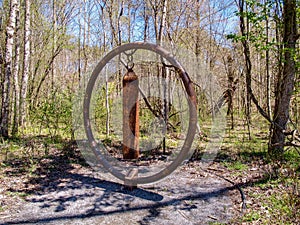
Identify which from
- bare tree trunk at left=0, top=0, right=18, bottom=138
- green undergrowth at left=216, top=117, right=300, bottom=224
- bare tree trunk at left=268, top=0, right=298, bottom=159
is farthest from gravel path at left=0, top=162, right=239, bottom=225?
bare tree trunk at left=0, top=0, right=18, bottom=138

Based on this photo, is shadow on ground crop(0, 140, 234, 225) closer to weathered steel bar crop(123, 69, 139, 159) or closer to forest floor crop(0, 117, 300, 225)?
forest floor crop(0, 117, 300, 225)

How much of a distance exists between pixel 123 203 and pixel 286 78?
11.9ft

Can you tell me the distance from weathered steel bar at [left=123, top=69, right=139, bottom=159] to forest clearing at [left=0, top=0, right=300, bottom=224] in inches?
0.5

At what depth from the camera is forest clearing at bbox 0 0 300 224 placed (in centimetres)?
300

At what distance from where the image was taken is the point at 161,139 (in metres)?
6.27

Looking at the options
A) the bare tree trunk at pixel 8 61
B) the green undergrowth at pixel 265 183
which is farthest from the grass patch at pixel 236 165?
the bare tree trunk at pixel 8 61

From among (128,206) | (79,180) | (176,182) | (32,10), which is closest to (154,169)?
(176,182)

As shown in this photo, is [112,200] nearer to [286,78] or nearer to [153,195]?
[153,195]

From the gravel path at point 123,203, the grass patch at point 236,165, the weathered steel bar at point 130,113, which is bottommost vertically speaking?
the gravel path at point 123,203

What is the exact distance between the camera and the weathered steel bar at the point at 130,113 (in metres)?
3.26

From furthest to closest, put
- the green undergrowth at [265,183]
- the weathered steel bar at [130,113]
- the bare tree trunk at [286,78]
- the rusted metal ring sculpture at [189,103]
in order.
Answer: the bare tree trunk at [286,78] < the weathered steel bar at [130,113] < the rusted metal ring sculpture at [189,103] < the green undergrowth at [265,183]

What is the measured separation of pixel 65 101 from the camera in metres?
5.70

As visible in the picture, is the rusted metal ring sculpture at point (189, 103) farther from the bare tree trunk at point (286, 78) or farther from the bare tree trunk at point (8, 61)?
the bare tree trunk at point (8, 61)

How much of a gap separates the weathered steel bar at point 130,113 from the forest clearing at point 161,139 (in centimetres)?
1
